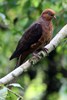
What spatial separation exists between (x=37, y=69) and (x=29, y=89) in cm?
51

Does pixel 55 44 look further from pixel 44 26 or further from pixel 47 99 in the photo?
pixel 47 99

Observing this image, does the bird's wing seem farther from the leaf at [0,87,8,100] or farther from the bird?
the leaf at [0,87,8,100]

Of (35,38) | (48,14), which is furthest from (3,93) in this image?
(48,14)

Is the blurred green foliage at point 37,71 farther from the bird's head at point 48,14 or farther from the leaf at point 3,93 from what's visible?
→ the leaf at point 3,93

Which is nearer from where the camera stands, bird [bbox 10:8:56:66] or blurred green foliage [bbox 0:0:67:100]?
bird [bbox 10:8:56:66]

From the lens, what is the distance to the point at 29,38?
5.10 m

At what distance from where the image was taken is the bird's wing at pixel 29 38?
4.96m

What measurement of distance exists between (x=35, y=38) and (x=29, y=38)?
0.23ft

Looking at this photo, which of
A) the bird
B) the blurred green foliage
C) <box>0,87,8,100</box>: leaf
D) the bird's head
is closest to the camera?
<box>0,87,8,100</box>: leaf

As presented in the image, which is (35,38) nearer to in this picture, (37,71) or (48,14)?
(48,14)

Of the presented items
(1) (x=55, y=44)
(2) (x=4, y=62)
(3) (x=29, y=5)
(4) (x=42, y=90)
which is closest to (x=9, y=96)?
(1) (x=55, y=44)

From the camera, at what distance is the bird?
4.90 metres

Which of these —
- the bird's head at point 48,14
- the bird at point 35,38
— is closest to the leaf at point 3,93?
the bird at point 35,38

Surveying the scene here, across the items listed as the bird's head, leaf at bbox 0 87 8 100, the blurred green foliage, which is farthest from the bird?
the blurred green foliage
